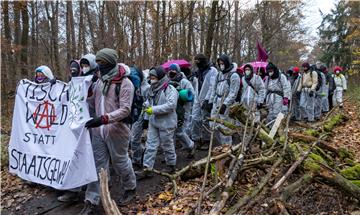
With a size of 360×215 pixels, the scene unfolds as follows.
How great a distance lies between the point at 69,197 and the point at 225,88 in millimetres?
3884

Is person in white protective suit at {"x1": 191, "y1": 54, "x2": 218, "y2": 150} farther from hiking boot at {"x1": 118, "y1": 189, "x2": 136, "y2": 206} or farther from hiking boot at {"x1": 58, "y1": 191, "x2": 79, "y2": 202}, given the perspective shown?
hiking boot at {"x1": 58, "y1": 191, "x2": 79, "y2": 202}

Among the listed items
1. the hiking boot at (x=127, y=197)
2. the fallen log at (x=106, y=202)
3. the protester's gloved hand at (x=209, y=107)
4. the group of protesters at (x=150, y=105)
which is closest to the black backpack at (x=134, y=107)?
the group of protesters at (x=150, y=105)

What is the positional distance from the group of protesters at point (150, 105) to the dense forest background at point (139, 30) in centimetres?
679

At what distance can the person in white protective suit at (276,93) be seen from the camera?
10695mm

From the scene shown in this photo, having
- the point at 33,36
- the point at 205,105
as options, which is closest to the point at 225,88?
the point at 205,105

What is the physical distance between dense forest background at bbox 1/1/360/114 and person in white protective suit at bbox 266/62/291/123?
505 centimetres

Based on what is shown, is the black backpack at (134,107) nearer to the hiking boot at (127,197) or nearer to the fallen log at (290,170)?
the hiking boot at (127,197)

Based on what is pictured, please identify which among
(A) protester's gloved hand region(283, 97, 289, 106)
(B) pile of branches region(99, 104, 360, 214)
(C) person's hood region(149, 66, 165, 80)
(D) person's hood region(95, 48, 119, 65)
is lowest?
(B) pile of branches region(99, 104, 360, 214)

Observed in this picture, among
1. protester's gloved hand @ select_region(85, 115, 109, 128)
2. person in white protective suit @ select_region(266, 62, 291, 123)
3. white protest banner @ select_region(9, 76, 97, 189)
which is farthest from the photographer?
person in white protective suit @ select_region(266, 62, 291, 123)

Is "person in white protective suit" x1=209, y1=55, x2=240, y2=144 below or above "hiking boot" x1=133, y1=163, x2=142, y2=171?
above

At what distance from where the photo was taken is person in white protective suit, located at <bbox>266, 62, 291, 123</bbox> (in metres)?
10.7

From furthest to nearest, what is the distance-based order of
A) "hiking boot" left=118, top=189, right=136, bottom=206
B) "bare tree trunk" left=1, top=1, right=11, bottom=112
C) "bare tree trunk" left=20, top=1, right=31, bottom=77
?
"bare tree trunk" left=20, top=1, right=31, bottom=77, "bare tree trunk" left=1, top=1, right=11, bottom=112, "hiking boot" left=118, top=189, right=136, bottom=206

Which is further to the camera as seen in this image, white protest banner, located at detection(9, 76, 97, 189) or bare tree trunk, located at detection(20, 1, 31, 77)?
bare tree trunk, located at detection(20, 1, 31, 77)

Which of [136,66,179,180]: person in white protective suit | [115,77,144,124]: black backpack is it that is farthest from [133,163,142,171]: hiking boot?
[115,77,144,124]: black backpack
